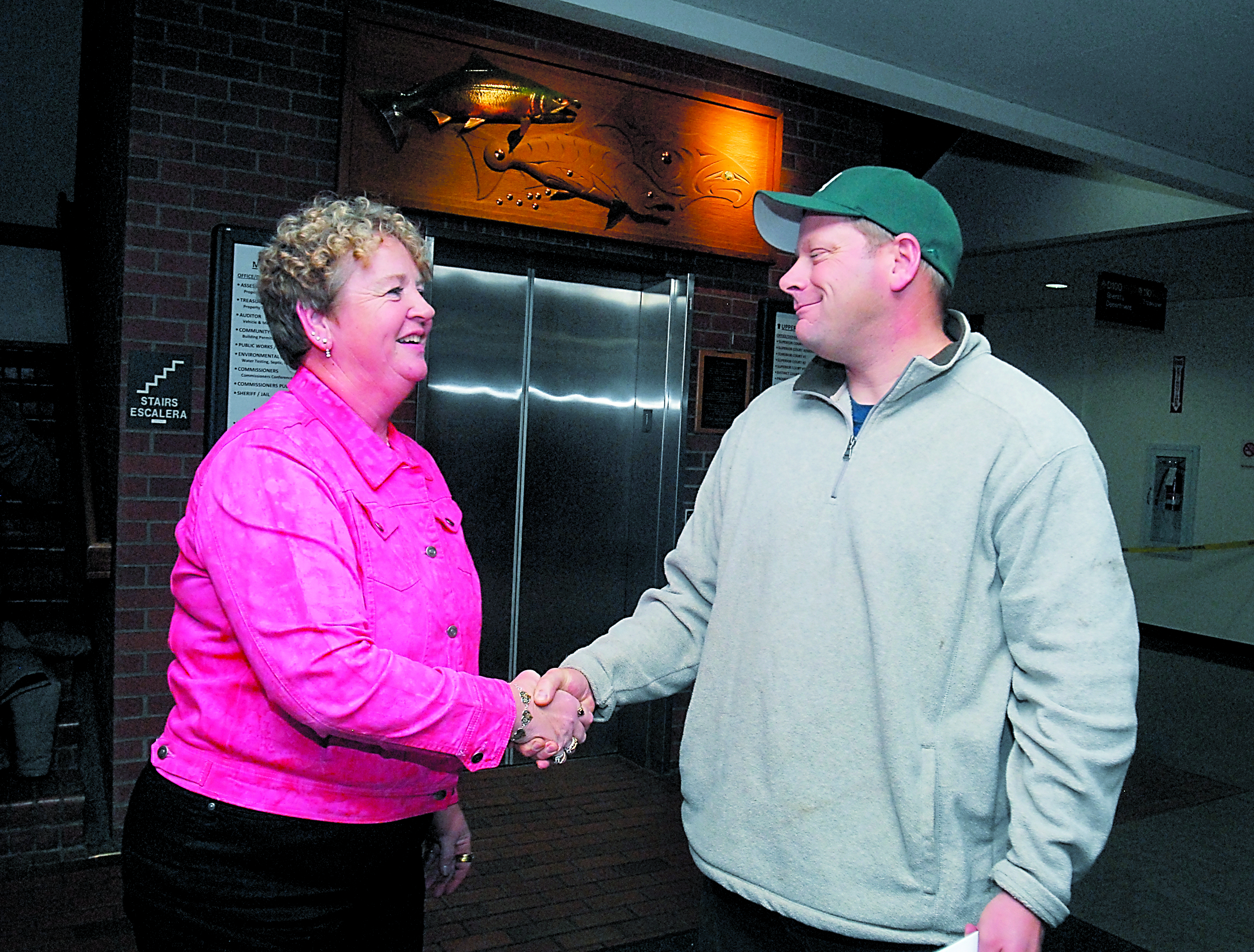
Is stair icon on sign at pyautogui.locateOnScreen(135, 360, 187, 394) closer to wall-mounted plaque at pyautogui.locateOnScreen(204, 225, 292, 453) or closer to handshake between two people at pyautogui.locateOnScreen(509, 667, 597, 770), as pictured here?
wall-mounted plaque at pyautogui.locateOnScreen(204, 225, 292, 453)

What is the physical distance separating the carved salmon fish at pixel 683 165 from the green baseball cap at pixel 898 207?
2920mm

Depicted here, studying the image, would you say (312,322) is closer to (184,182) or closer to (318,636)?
(318,636)

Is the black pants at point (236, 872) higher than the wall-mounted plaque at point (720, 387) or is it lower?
lower

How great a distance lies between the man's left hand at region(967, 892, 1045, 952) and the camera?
138 centimetres

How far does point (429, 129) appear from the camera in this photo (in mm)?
4000

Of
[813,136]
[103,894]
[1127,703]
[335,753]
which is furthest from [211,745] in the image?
[813,136]

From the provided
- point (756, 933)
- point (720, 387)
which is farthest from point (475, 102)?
point (756, 933)

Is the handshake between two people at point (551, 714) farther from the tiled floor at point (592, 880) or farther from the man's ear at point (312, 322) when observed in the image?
the tiled floor at point (592, 880)

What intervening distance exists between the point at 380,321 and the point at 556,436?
3.20 metres

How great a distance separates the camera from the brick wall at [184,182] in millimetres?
3639

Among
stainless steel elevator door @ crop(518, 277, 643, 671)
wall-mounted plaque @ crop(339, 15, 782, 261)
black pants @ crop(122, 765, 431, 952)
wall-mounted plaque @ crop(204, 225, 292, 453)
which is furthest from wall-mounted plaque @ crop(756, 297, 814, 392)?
black pants @ crop(122, 765, 431, 952)

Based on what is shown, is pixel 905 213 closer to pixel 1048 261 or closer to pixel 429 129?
pixel 429 129

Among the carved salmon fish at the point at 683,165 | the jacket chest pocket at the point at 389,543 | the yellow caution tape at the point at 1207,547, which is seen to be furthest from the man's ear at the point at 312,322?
the yellow caution tape at the point at 1207,547

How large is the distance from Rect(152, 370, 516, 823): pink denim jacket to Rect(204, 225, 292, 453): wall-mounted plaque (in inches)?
87.5
